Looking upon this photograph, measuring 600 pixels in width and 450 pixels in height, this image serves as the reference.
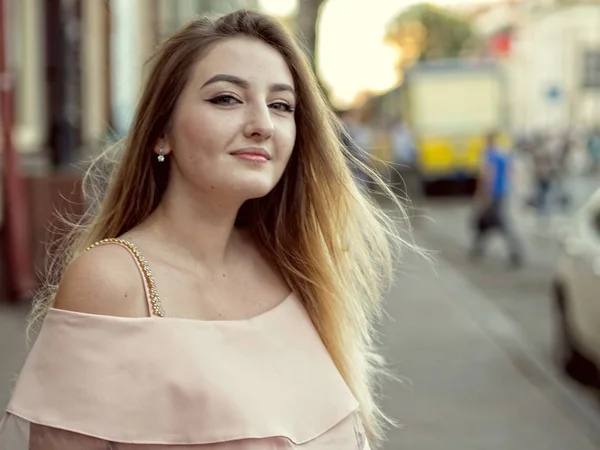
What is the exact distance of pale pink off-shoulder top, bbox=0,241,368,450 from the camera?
176cm

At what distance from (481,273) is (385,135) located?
19.6 m

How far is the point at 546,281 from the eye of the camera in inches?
504

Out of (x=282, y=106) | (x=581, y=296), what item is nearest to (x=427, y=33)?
(x=581, y=296)

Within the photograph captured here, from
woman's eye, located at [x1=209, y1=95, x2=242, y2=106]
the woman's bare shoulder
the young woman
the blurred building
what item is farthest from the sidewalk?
the blurred building

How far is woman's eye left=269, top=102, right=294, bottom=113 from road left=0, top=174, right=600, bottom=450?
3.63 feet

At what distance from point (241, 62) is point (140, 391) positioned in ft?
2.18

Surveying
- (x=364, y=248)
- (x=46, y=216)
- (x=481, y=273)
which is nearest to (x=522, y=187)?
(x=481, y=273)

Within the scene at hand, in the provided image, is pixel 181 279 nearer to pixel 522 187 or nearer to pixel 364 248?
pixel 364 248

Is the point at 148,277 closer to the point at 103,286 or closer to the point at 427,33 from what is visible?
the point at 103,286

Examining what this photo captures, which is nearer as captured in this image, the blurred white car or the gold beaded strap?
the gold beaded strap

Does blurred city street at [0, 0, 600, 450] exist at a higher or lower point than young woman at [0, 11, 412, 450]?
lower

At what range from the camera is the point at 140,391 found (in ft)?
5.80

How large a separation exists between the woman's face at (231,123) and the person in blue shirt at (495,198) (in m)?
12.2

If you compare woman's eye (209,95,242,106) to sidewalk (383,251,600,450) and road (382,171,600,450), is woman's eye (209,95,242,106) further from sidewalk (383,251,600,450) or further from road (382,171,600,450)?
sidewalk (383,251,600,450)
